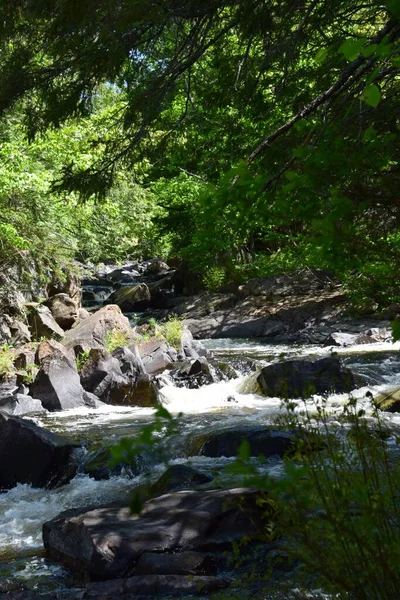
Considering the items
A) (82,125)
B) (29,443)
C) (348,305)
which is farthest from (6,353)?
(348,305)

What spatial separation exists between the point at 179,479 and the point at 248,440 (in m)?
1.48

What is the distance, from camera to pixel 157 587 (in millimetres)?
4375

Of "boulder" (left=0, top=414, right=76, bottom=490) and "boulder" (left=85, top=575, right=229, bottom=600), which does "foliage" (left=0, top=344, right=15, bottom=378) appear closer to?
"boulder" (left=0, top=414, right=76, bottom=490)

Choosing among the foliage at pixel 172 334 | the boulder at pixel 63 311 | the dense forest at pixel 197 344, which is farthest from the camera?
the boulder at pixel 63 311

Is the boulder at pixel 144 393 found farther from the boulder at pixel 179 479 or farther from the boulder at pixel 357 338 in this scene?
the boulder at pixel 357 338

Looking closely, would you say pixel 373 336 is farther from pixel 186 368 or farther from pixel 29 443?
pixel 29 443

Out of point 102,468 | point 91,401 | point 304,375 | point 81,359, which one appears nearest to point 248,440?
point 102,468

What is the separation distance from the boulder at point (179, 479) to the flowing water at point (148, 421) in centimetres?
27

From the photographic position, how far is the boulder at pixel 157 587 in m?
4.33

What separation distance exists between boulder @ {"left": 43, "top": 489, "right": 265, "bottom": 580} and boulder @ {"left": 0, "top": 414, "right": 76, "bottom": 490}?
7.70ft

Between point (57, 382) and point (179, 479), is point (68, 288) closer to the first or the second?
point (57, 382)

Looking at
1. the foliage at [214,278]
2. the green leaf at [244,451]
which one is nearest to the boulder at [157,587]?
the green leaf at [244,451]

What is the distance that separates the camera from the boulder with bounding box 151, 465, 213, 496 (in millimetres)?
6453

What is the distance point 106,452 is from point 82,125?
806 centimetres
